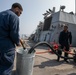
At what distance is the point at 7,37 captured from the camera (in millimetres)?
3186

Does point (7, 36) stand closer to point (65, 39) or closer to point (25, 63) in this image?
point (25, 63)

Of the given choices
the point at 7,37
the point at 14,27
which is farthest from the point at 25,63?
the point at 14,27

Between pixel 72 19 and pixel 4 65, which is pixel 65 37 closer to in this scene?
pixel 4 65

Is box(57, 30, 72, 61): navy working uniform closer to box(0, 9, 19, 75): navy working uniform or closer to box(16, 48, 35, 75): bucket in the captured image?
box(16, 48, 35, 75): bucket

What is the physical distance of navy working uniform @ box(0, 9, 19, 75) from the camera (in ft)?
10.1

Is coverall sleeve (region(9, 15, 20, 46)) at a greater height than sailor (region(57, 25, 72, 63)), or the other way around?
coverall sleeve (region(9, 15, 20, 46))

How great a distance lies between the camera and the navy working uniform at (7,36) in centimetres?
307

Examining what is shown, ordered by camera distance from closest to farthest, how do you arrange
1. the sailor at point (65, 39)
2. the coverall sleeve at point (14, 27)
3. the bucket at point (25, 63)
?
the coverall sleeve at point (14, 27)
the bucket at point (25, 63)
the sailor at point (65, 39)

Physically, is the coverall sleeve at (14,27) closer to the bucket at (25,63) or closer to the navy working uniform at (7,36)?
the navy working uniform at (7,36)

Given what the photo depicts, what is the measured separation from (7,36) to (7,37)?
0.02 metres

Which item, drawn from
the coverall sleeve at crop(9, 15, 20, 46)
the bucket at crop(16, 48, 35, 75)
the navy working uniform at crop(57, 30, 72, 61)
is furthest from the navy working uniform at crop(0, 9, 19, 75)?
the navy working uniform at crop(57, 30, 72, 61)

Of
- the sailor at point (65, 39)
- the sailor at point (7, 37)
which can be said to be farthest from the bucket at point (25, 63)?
the sailor at point (65, 39)

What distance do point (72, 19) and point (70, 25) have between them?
851 millimetres

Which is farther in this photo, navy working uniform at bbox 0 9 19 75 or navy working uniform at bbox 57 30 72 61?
navy working uniform at bbox 57 30 72 61
